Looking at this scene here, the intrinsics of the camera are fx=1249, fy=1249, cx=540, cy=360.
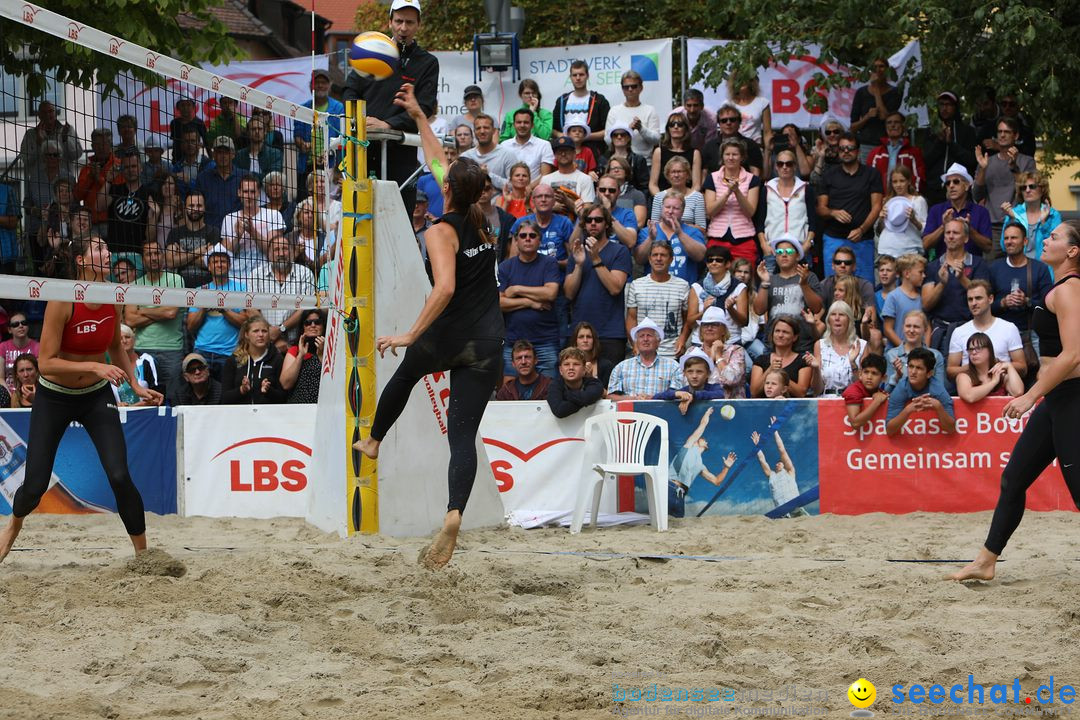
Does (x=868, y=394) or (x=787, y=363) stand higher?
(x=787, y=363)

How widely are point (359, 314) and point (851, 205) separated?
5.99 m

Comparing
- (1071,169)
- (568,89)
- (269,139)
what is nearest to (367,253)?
(269,139)

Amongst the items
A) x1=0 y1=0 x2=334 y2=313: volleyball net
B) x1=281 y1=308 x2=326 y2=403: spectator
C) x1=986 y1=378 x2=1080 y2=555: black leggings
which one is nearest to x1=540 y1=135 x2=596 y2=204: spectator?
x1=281 y1=308 x2=326 y2=403: spectator

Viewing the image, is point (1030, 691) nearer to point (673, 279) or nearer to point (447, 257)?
point (447, 257)

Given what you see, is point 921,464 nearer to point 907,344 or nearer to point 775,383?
point 907,344

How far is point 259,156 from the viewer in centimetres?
894

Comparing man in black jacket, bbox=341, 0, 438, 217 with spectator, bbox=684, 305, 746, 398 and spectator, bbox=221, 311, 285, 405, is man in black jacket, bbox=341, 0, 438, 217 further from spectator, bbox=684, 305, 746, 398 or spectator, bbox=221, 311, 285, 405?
spectator, bbox=684, 305, 746, 398

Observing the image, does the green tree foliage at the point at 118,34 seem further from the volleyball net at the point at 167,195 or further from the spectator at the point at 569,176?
the spectator at the point at 569,176

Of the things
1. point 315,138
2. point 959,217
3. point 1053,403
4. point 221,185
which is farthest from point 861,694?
point 959,217

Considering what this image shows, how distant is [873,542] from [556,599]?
2942mm

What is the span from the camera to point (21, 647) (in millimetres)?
5102

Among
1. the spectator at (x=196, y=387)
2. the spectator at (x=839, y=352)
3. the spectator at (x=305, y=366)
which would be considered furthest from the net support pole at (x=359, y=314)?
the spectator at (x=839, y=352)

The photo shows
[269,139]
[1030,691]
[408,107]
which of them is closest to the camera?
[1030,691]

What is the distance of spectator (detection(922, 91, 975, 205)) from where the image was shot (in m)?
13.0
